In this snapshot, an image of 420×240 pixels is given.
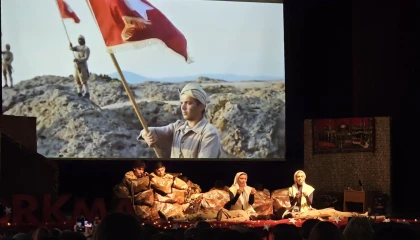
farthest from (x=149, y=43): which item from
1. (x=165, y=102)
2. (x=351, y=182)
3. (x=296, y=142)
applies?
(x=351, y=182)

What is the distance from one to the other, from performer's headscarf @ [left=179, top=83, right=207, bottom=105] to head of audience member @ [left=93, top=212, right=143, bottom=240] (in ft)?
34.6

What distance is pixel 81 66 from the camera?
495 inches

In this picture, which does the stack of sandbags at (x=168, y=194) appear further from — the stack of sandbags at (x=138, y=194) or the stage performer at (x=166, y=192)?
the stack of sandbags at (x=138, y=194)

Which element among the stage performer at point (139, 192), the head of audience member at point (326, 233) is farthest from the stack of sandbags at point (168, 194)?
the head of audience member at point (326, 233)

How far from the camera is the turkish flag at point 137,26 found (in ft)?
41.8

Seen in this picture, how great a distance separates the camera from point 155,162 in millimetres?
12891

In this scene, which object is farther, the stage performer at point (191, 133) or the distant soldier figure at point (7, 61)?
the stage performer at point (191, 133)

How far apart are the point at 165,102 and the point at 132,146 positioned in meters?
0.92

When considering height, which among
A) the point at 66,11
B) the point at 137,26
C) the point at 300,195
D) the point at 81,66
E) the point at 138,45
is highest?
the point at 66,11

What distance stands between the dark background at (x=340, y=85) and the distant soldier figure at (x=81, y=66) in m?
1.23

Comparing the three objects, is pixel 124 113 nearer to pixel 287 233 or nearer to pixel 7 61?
pixel 7 61

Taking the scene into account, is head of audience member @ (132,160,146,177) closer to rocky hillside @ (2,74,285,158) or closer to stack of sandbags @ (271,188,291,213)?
rocky hillside @ (2,74,285,158)

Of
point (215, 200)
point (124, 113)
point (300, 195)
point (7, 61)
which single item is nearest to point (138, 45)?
point (124, 113)

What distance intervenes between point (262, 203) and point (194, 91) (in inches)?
95.1
